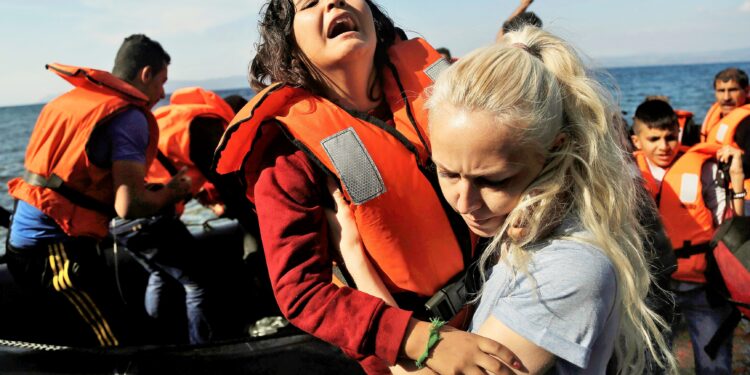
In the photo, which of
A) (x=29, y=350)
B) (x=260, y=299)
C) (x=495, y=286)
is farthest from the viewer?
(x=260, y=299)

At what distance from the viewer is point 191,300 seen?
351 cm

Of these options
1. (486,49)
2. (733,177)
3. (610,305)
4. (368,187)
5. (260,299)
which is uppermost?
(486,49)

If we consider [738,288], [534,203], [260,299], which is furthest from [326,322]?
[260,299]

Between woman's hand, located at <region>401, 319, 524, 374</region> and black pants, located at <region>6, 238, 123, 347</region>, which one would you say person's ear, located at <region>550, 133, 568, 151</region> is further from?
black pants, located at <region>6, 238, 123, 347</region>

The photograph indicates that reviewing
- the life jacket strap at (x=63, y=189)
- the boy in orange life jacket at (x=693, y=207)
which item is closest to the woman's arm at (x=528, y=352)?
the boy in orange life jacket at (x=693, y=207)

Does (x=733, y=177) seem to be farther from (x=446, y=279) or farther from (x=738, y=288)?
(x=446, y=279)

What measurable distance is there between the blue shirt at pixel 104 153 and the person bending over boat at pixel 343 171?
1.35m

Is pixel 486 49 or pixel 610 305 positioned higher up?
pixel 486 49

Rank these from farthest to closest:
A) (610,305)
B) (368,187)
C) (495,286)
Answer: (368,187)
(495,286)
(610,305)

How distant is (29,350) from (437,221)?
2204 mm

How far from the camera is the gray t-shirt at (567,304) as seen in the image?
3.63ft

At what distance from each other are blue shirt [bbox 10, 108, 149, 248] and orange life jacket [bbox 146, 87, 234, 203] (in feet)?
2.17

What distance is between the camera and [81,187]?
294 cm

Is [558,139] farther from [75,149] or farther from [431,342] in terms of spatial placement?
[75,149]
